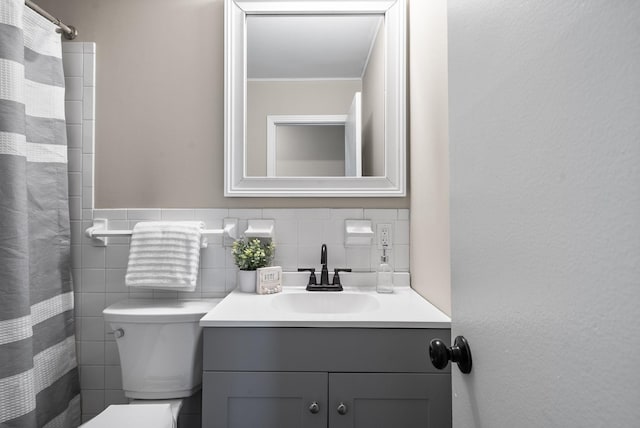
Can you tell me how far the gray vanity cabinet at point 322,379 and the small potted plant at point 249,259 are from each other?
41cm

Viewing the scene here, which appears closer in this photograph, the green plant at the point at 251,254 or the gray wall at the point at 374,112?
the green plant at the point at 251,254

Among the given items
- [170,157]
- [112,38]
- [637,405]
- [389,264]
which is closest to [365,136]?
[389,264]

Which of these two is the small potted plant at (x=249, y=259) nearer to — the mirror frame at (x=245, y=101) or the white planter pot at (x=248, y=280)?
the white planter pot at (x=248, y=280)

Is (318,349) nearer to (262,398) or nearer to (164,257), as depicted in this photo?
(262,398)

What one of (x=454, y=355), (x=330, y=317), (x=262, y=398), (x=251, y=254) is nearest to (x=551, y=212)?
(x=454, y=355)

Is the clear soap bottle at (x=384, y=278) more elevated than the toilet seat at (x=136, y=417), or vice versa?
the clear soap bottle at (x=384, y=278)

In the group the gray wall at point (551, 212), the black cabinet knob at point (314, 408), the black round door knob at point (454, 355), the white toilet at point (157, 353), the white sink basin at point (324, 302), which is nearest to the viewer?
the gray wall at point (551, 212)

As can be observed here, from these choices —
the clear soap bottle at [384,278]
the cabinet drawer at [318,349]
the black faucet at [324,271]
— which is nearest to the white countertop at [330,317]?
the cabinet drawer at [318,349]

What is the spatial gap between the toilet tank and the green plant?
0.87 ft

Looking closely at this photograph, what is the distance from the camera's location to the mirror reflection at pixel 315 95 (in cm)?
161

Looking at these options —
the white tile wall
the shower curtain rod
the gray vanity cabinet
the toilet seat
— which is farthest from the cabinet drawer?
the shower curtain rod

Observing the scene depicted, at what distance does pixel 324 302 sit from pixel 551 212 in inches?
45.6

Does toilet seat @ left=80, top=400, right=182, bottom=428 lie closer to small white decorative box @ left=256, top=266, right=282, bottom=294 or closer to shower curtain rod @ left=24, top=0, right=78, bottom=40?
small white decorative box @ left=256, top=266, right=282, bottom=294

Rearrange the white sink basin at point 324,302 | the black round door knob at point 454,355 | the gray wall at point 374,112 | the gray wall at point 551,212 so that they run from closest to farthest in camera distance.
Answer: the gray wall at point 551,212
the black round door knob at point 454,355
the white sink basin at point 324,302
the gray wall at point 374,112
